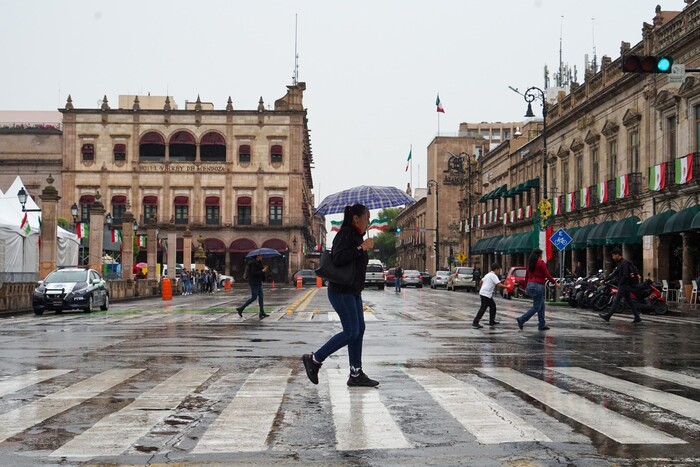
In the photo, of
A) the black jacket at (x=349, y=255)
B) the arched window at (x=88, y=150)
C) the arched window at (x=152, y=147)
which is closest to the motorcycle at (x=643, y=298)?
the black jacket at (x=349, y=255)

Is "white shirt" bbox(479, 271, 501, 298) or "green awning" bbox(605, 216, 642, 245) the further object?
"green awning" bbox(605, 216, 642, 245)

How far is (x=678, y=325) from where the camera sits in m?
21.0

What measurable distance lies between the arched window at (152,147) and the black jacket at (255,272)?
2659 inches

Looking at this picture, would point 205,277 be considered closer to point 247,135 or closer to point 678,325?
point 247,135

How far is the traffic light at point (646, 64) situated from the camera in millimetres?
16406

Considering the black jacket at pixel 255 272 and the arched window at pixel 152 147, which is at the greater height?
the arched window at pixel 152 147

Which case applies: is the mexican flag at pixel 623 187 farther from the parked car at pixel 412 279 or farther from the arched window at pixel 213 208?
the arched window at pixel 213 208

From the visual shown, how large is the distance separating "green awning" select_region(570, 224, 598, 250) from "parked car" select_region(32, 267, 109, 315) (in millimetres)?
26912

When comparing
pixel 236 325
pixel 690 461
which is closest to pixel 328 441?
pixel 690 461

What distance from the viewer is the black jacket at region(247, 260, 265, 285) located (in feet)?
75.3

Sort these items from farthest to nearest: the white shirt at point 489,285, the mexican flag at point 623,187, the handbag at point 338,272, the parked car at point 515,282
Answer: the parked car at point 515,282 < the mexican flag at point 623,187 < the white shirt at point 489,285 < the handbag at point 338,272

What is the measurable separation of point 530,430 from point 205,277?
53.3m

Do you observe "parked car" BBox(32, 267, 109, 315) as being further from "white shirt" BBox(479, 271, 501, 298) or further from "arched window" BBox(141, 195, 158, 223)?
"arched window" BBox(141, 195, 158, 223)

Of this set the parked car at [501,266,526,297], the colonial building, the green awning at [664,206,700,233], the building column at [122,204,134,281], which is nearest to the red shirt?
the green awning at [664,206,700,233]
